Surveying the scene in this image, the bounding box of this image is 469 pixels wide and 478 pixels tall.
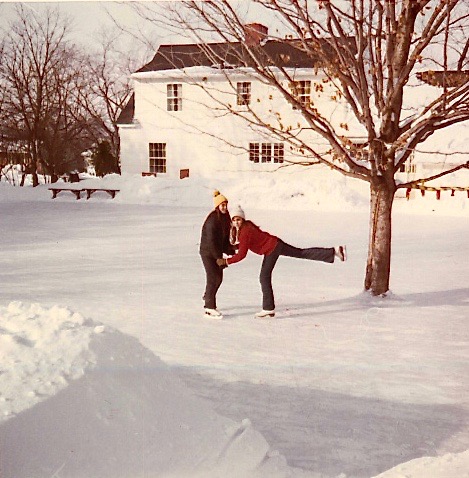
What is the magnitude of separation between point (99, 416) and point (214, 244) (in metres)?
4.46

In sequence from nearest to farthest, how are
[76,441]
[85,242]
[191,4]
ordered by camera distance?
1. [76,441]
2. [191,4]
3. [85,242]

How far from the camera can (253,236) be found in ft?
25.7

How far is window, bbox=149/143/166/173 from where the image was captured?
28752mm

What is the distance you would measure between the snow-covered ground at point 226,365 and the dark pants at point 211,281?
10.9 inches

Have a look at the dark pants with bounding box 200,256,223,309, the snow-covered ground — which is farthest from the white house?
the dark pants with bounding box 200,256,223,309

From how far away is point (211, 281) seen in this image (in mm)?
7867

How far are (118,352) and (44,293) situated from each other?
5.19 meters

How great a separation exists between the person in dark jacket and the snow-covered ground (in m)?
0.29

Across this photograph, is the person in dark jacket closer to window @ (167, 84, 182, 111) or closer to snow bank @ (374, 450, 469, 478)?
snow bank @ (374, 450, 469, 478)

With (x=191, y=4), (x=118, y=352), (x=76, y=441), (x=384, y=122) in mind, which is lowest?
(x=76, y=441)

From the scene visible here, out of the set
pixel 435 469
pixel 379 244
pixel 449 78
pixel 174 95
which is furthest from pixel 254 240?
pixel 174 95

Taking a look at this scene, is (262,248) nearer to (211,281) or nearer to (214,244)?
(214,244)

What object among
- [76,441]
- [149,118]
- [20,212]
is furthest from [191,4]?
[149,118]

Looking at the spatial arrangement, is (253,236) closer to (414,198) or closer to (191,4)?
(191,4)
